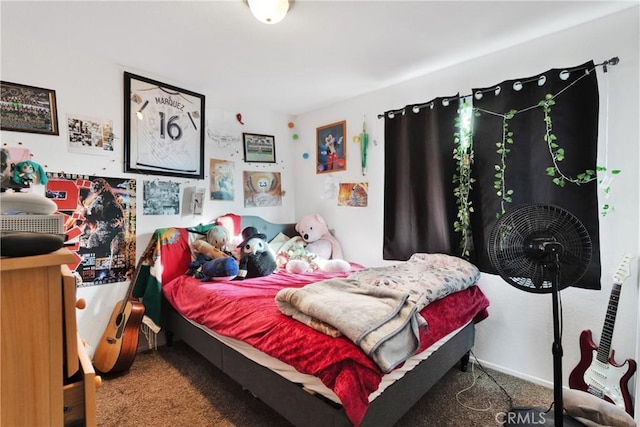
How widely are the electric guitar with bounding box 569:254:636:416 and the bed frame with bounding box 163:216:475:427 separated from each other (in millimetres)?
622

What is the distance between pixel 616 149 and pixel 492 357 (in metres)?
1.56

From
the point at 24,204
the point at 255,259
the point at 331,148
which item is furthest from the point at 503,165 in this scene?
the point at 24,204

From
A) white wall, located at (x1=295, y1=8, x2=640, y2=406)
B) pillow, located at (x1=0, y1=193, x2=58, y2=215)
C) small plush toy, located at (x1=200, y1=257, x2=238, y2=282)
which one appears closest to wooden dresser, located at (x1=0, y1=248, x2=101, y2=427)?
pillow, located at (x1=0, y1=193, x2=58, y2=215)

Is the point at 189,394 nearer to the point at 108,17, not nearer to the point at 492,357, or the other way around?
the point at 492,357

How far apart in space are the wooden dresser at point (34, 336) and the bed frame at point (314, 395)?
0.89 metres

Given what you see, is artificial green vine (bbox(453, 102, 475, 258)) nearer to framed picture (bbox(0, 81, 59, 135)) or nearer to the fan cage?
the fan cage

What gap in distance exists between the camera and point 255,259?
2.54 meters

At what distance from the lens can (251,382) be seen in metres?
1.63

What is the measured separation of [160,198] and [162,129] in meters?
0.59

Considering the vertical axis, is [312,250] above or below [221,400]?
above

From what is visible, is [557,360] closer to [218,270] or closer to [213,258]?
[218,270]

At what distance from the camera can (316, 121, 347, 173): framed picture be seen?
3117mm

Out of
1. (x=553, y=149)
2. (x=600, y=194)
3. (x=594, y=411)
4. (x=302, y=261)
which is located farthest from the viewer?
(x=302, y=261)

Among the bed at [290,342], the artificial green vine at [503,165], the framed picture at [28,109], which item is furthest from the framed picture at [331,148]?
the framed picture at [28,109]
